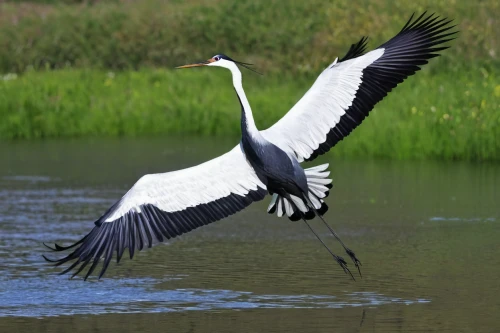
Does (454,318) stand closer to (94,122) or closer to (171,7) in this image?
(94,122)

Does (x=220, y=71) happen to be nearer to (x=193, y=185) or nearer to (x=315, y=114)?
(x=315, y=114)

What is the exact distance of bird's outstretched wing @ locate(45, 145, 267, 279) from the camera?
7.68 metres

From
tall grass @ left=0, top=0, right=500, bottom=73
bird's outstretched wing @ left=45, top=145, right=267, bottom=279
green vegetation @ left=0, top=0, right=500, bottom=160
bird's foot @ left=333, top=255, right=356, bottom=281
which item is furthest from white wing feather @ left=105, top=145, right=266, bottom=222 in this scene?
tall grass @ left=0, top=0, right=500, bottom=73

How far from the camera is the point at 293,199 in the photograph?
341 inches

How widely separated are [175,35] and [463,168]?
11004 mm

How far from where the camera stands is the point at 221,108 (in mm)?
18578

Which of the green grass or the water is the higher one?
the green grass

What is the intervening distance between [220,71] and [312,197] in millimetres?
12546

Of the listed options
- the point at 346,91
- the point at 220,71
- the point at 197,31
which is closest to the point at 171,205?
the point at 346,91

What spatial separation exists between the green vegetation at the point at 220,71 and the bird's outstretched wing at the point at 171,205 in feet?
20.5

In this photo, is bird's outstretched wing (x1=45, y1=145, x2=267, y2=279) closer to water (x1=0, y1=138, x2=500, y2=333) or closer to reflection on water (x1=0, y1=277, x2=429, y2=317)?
reflection on water (x1=0, y1=277, x2=429, y2=317)

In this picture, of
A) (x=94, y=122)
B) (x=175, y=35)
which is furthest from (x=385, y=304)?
(x=175, y=35)

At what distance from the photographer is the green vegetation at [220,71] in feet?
48.6

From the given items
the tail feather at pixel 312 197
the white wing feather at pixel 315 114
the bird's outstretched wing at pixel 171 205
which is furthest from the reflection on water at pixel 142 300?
the white wing feather at pixel 315 114
